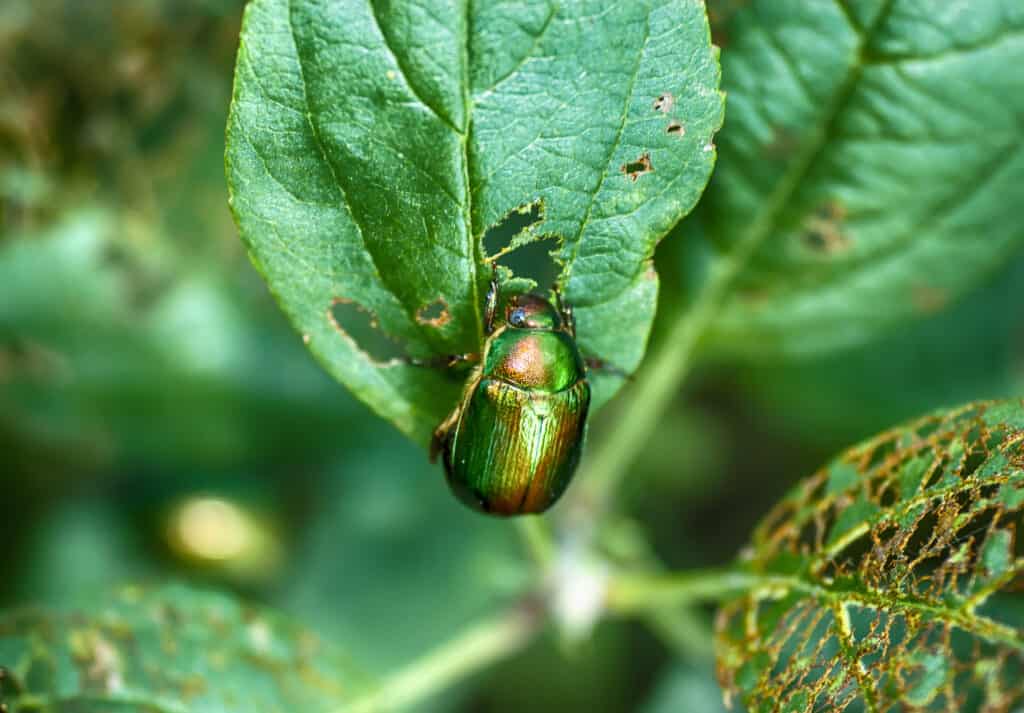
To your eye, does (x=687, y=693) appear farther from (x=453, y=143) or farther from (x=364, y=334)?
(x=453, y=143)

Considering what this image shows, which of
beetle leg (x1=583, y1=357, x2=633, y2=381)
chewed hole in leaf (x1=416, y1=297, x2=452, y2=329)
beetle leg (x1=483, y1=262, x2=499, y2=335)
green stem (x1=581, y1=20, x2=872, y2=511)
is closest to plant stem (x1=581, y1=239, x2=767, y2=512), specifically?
green stem (x1=581, y1=20, x2=872, y2=511)

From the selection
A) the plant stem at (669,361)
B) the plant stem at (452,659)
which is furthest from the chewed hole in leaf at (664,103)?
the plant stem at (452,659)

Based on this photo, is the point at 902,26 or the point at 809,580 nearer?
the point at 809,580

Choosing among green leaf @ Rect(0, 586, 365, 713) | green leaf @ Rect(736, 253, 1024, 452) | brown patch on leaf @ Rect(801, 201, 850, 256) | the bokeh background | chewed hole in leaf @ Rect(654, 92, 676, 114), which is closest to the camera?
chewed hole in leaf @ Rect(654, 92, 676, 114)

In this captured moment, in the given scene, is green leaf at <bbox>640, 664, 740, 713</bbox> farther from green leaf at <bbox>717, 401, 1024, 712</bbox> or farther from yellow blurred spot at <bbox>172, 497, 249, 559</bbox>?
yellow blurred spot at <bbox>172, 497, 249, 559</bbox>

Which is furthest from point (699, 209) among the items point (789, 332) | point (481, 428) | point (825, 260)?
point (481, 428)

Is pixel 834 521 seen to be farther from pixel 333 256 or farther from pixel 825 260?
pixel 333 256
